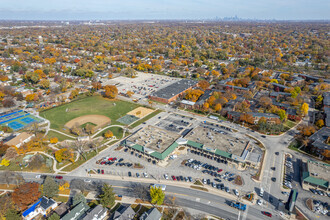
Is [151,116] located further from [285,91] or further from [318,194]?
[285,91]

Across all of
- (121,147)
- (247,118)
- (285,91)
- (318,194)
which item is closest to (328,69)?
(285,91)

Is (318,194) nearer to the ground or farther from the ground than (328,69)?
nearer to the ground

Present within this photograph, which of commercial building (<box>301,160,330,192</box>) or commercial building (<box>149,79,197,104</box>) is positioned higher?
commercial building (<box>149,79,197,104</box>)

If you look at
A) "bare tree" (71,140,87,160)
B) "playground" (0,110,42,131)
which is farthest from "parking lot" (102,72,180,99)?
"bare tree" (71,140,87,160)

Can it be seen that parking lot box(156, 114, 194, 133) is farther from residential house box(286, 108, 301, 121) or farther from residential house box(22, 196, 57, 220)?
residential house box(22, 196, 57, 220)

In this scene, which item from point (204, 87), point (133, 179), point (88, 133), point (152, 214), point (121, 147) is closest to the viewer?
point (152, 214)

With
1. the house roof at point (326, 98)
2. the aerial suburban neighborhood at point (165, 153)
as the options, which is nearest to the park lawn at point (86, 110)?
the aerial suburban neighborhood at point (165, 153)
